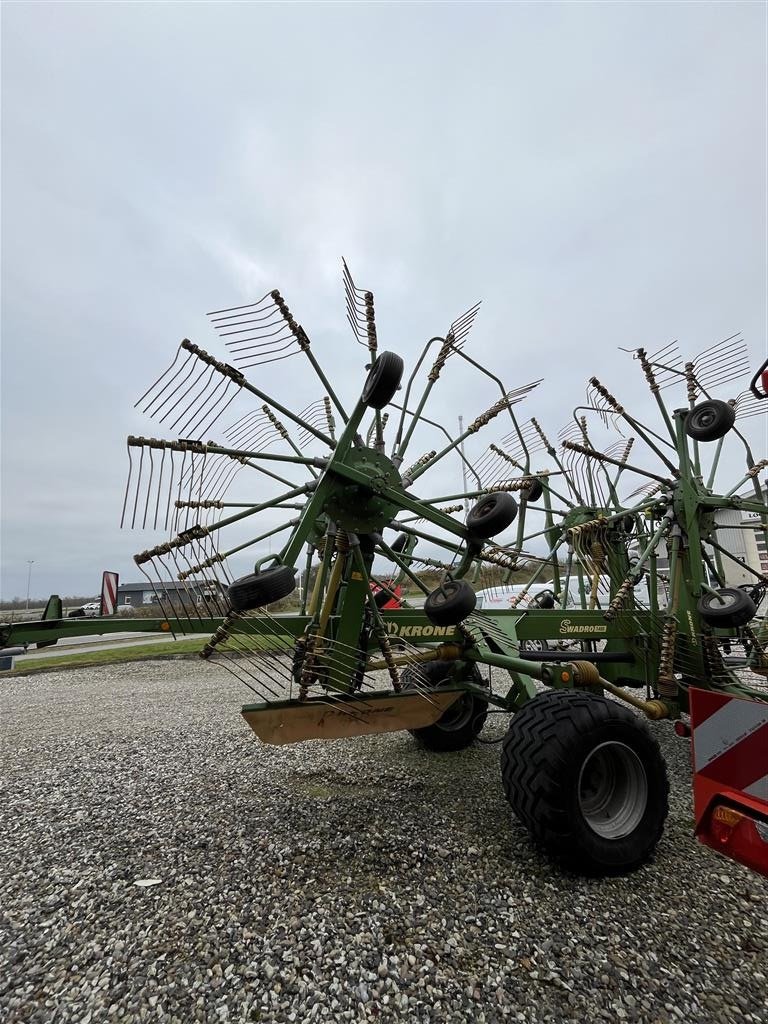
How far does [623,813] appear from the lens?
353 centimetres

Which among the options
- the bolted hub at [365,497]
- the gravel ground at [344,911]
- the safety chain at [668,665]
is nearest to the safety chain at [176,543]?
the bolted hub at [365,497]

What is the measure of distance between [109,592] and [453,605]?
293 centimetres

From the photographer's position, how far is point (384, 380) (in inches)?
153

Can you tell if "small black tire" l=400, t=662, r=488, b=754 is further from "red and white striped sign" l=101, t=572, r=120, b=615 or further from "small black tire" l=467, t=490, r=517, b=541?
"red and white striped sign" l=101, t=572, r=120, b=615

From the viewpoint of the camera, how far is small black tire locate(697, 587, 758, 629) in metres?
5.02

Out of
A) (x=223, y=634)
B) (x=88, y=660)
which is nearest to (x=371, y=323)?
(x=223, y=634)

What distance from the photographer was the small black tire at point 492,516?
13.1ft

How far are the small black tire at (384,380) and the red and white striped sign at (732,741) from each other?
2731mm

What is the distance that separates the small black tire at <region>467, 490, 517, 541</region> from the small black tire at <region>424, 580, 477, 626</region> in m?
0.48

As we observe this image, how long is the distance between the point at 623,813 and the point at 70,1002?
3.32 meters

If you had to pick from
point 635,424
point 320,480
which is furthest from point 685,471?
point 320,480

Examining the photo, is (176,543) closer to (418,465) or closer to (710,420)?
(418,465)

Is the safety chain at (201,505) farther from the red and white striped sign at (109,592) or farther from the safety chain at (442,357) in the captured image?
the safety chain at (442,357)

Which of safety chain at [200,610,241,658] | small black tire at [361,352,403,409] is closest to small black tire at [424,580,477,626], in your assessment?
safety chain at [200,610,241,658]
